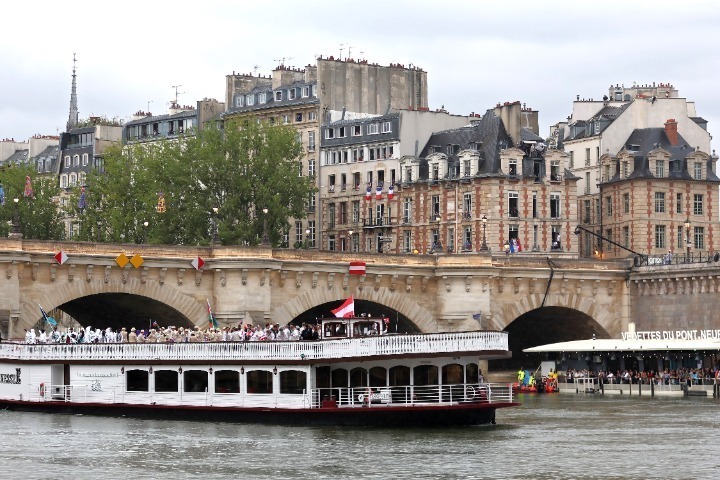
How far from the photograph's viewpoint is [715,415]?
76625mm

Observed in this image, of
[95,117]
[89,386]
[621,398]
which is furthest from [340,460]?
[95,117]

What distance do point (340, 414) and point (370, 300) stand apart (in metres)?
27.3

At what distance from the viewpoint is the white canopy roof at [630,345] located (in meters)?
91.8

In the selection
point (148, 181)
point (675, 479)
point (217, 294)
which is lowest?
point (675, 479)

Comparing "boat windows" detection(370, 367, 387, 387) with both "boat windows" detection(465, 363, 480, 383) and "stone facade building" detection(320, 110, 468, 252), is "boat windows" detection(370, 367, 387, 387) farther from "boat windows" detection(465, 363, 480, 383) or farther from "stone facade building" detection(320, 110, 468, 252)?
"stone facade building" detection(320, 110, 468, 252)

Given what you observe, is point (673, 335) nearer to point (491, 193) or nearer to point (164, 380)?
point (491, 193)

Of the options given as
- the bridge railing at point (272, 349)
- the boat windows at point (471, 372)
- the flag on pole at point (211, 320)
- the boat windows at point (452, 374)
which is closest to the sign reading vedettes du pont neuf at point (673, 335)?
the flag on pole at point (211, 320)

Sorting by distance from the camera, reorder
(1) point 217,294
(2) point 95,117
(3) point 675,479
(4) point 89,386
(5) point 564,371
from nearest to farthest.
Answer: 1. (3) point 675,479
2. (4) point 89,386
3. (1) point 217,294
4. (5) point 564,371
5. (2) point 95,117

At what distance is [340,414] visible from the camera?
220ft

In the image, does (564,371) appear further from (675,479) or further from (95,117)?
(95,117)

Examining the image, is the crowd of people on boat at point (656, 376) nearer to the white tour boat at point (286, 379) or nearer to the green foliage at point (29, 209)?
the white tour boat at point (286, 379)

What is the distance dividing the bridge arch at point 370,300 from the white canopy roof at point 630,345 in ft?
20.6

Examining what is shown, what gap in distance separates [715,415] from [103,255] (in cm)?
2697

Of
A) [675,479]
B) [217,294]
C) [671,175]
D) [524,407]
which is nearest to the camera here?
[675,479]
